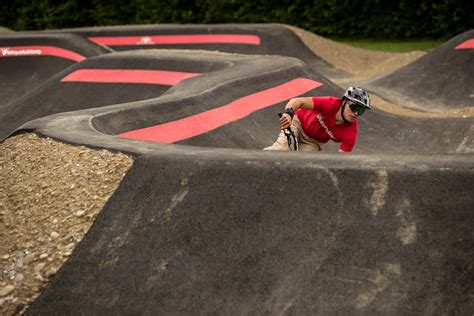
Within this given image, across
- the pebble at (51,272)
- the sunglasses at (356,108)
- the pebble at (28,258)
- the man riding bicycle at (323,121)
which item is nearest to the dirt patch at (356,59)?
the man riding bicycle at (323,121)

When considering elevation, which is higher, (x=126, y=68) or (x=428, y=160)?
(x=428, y=160)

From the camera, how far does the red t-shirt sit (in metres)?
10.1

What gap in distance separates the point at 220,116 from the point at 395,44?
20561 millimetres

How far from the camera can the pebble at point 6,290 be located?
6838 millimetres

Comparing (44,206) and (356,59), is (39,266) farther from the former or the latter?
(356,59)

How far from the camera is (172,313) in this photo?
6.24 m

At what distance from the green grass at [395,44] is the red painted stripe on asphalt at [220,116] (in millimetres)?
15008

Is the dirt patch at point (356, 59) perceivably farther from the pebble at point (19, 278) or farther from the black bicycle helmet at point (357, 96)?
the pebble at point (19, 278)

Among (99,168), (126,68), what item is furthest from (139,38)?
(99,168)

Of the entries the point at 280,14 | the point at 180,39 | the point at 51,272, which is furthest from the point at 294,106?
the point at 280,14

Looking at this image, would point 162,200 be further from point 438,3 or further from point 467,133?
point 438,3

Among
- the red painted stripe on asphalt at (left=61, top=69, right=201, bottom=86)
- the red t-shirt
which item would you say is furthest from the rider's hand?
the red painted stripe on asphalt at (left=61, top=69, right=201, bottom=86)

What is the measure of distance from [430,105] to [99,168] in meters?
14.0

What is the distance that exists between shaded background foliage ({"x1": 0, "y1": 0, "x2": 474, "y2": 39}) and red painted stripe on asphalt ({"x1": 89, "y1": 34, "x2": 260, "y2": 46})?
6.07m
